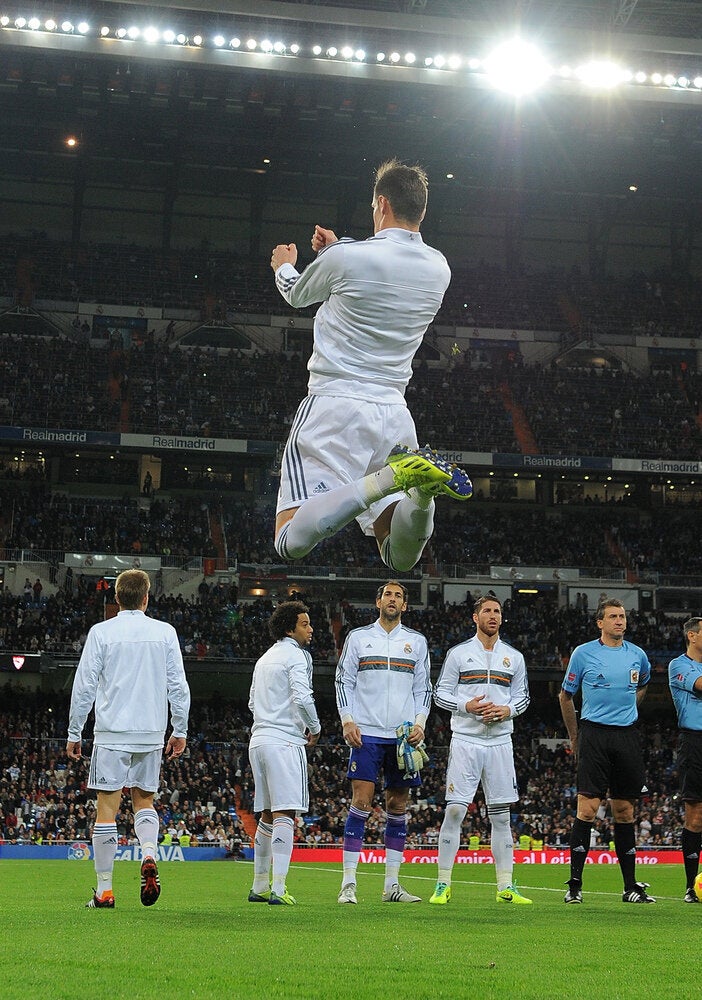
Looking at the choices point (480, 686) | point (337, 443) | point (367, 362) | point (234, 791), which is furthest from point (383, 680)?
point (234, 791)

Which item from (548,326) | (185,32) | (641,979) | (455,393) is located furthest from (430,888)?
(548,326)

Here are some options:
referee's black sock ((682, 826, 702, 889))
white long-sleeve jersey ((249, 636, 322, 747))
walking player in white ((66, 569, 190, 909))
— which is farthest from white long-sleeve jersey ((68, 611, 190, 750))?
referee's black sock ((682, 826, 702, 889))

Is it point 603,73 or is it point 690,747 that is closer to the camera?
point 690,747

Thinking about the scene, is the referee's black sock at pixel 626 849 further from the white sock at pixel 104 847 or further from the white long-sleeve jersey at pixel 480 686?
the white sock at pixel 104 847

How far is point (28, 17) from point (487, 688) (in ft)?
75.7

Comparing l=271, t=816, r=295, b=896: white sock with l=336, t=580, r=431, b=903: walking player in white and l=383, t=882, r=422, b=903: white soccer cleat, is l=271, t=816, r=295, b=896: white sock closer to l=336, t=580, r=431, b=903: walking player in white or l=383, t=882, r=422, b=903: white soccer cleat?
l=336, t=580, r=431, b=903: walking player in white

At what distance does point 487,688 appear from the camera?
9.76m

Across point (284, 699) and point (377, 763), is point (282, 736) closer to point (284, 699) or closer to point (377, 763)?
point (284, 699)

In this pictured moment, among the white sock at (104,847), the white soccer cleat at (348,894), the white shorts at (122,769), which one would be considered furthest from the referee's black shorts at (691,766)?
the white sock at (104,847)

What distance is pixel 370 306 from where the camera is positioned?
557 cm

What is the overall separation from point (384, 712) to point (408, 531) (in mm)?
4077

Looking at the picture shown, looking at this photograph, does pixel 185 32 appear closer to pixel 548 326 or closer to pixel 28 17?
pixel 28 17

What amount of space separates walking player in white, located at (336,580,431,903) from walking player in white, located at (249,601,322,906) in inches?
16.9

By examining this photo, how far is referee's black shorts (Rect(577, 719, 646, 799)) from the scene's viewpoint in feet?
30.6
